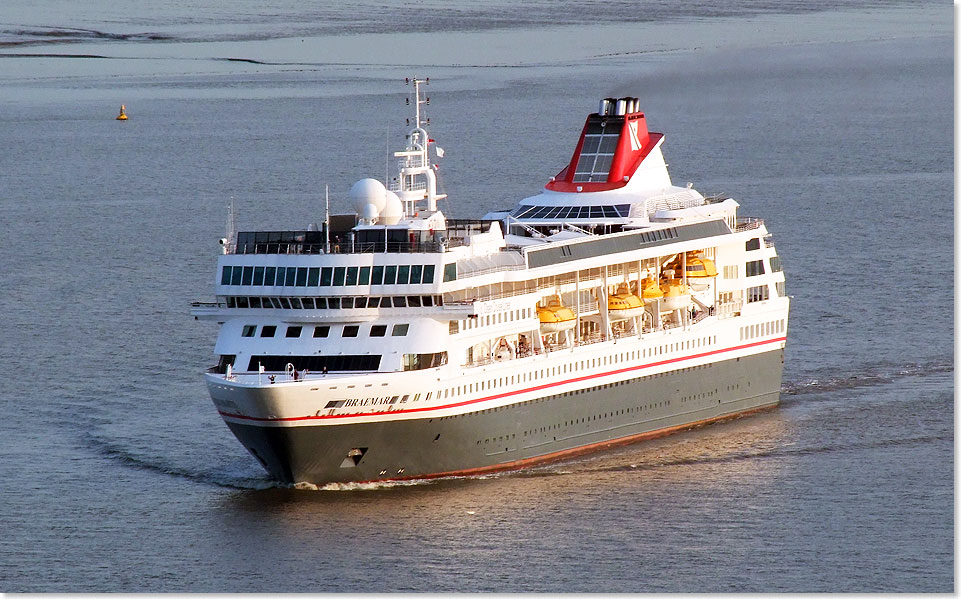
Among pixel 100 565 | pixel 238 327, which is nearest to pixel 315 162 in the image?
pixel 238 327

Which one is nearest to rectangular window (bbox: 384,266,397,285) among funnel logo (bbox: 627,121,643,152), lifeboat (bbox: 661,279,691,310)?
lifeboat (bbox: 661,279,691,310)

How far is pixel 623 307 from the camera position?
2704 inches

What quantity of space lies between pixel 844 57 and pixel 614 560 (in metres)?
144

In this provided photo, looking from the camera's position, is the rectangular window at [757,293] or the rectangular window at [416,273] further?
the rectangular window at [757,293]

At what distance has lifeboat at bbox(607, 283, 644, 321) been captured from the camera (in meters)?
68.7

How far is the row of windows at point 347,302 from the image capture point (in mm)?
60594

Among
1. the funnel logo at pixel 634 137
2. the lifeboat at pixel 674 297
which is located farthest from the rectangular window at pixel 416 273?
the funnel logo at pixel 634 137

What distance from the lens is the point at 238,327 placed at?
61.8 metres

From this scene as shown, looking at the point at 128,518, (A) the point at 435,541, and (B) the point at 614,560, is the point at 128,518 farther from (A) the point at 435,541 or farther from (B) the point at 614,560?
(B) the point at 614,560

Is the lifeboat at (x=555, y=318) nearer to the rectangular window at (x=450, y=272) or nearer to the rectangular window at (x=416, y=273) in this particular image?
the rectangular window at (x=450, y=272)

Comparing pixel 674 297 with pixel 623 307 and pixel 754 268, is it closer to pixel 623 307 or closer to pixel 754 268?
pixel 623 307

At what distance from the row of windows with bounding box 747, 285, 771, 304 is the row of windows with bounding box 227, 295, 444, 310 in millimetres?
17327

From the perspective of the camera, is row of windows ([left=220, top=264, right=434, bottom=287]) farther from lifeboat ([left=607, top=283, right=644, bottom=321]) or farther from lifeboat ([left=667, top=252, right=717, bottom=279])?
lifeboat ([left=667, top=252, right=717, bottom=279])

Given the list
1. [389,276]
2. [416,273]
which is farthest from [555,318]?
[389,276]
